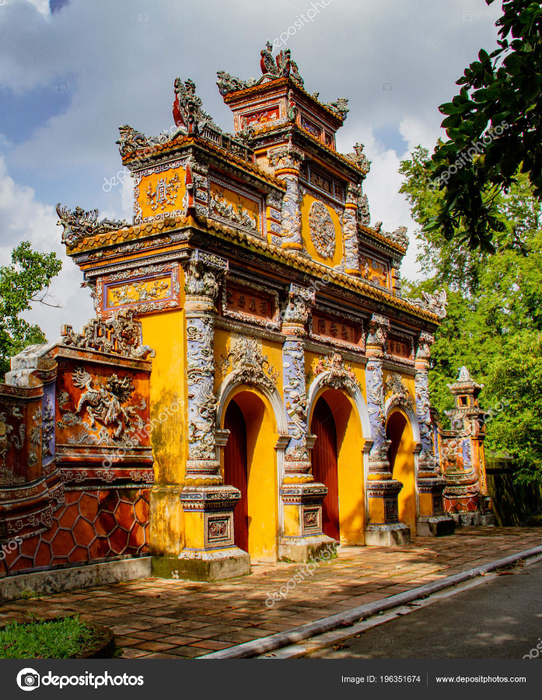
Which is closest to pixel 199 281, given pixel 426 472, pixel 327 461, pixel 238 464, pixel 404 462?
pixel 238 464

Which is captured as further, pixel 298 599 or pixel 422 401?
pixel 422 401

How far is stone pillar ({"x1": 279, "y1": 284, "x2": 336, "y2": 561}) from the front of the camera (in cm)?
1166

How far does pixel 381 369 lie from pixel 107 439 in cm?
726

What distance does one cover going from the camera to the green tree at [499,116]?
485 centimetres

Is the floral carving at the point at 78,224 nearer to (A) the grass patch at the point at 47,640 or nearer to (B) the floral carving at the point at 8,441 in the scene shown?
(B) the floral carving at the point at 8,441

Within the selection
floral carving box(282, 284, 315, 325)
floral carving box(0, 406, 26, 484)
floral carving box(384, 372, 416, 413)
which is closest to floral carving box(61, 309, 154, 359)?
floral carving box(0, 406, 26, 484)

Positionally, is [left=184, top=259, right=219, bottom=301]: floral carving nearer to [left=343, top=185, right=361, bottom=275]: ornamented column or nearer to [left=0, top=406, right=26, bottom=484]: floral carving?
[left=0, top=406, right=26, bottom=484]: floral carving

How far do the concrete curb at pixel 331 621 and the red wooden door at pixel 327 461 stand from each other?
4.35 metres

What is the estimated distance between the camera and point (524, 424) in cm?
1942

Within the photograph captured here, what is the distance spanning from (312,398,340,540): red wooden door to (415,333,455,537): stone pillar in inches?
115

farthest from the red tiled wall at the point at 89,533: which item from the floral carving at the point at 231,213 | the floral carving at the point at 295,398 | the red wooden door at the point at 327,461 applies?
the red wooden door at the point at 327,461

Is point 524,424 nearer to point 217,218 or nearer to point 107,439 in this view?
point 217,218

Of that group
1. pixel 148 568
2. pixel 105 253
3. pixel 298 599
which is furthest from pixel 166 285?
pixel 298 599

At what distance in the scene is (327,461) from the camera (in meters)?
14.6
